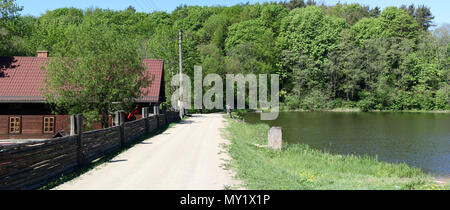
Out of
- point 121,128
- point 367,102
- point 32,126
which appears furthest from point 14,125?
point 367,102

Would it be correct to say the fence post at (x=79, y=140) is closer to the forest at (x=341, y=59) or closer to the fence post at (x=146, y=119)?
the fence post at (x=146, y=119)

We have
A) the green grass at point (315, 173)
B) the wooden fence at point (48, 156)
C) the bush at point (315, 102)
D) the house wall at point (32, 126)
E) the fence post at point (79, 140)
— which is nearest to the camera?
the wooden fence at point (48, 156)

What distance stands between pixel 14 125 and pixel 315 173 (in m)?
19.5

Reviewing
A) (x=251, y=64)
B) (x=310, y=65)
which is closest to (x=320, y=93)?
(x=310, y=65)

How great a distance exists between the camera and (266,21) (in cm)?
8562

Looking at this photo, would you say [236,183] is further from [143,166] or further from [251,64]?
[251,64]

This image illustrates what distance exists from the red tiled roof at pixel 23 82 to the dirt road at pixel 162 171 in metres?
10.7

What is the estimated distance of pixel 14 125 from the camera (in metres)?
22.8

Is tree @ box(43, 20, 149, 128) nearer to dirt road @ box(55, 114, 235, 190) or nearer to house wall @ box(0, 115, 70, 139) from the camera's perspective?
house wall @ box(0, 115, 70, 139)

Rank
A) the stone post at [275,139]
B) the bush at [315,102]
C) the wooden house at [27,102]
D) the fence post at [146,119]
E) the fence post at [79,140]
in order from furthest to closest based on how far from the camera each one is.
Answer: the bush at [315,102] → the wooden house at [27,102] → the fence post at [146,119] → the stone post at [275,139] → the fence post at [79,140]

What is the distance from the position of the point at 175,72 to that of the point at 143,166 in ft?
125

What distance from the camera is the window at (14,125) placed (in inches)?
894

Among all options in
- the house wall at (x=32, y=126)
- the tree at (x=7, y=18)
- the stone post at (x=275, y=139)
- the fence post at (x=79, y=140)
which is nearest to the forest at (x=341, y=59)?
the tree at (x=7, y=18)
